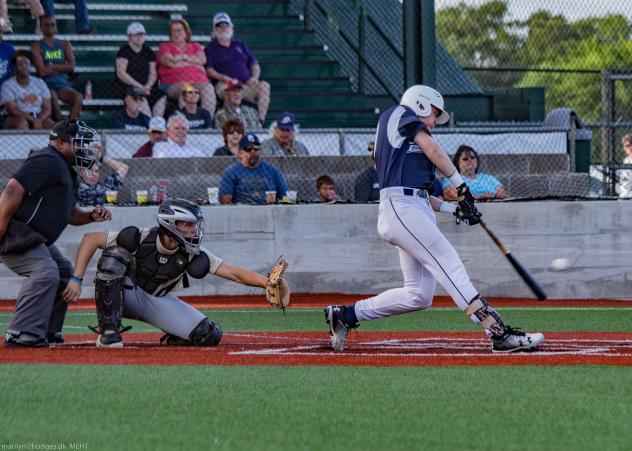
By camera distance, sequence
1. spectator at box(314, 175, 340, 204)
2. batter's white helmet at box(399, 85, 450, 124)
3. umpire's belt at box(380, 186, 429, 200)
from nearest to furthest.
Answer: umpire's belt at box(380, 186, 429, 200)
batter's white helmet at box(399, 85, 450, 124)
spectator at box(314, 175, 340, 204)

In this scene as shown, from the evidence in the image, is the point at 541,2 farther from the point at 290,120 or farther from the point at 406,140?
the point at 406,140

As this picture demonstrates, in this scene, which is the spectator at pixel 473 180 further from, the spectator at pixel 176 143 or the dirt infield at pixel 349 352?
the dirt infield at pixel 349 352

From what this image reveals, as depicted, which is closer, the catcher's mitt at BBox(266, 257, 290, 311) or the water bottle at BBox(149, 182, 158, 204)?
the catcher's mitt at BBox(266, 257, 290, 311)

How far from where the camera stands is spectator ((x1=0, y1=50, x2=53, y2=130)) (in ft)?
54.6

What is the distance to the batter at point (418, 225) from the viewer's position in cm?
843

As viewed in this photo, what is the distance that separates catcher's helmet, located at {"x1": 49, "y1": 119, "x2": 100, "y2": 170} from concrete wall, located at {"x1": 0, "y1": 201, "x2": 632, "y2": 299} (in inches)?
203

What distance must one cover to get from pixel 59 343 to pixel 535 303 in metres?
6.16

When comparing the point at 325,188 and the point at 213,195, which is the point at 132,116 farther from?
the point at 325,188

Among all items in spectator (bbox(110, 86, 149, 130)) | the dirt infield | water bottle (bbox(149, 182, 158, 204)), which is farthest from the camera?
spectator (bbox(110, 86, 149, 130))

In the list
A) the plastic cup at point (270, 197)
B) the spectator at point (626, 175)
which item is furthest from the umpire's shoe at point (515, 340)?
the spectator at point (626, 175)

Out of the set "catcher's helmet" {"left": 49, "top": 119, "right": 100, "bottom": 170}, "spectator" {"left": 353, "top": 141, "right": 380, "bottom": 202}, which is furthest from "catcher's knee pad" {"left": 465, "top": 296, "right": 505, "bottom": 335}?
"spectator" {"left": 353, "top": 141, "right": 380, "bottom": 202}

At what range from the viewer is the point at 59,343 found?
9.39m

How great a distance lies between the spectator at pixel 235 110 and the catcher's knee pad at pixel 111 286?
8.59 metres

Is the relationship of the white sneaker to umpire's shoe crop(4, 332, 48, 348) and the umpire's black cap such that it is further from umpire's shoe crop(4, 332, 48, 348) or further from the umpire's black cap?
the umpire's black cap
